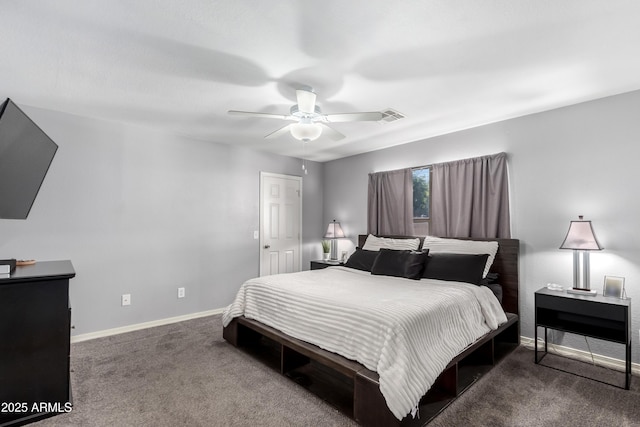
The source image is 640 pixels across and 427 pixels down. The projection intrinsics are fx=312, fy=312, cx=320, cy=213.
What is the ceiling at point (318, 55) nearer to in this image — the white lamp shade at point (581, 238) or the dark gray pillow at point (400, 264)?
the white lamp shade at point (581, 238)

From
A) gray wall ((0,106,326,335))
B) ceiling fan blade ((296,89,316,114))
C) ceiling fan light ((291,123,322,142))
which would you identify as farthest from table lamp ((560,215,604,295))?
gray wall ((0,106,326,335))

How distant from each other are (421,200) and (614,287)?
6.94 feet

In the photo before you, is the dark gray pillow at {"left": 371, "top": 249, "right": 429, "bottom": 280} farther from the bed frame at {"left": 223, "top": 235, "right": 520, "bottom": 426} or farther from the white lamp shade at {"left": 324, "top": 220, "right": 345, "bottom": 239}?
the white lamp shade at {"left": 324, "top": 220, "right": 345, "bottom": 239}

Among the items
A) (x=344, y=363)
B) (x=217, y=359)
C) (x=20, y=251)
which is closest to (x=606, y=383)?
(x=344, y=363)

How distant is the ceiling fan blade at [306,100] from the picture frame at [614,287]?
9.54ft

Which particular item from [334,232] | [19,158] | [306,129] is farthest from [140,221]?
[334,232]

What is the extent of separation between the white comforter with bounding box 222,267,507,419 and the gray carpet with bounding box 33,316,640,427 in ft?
1.21

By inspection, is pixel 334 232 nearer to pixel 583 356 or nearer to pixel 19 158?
pixel 583 356

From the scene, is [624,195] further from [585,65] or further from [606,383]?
[606,383]

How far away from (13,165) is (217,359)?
6.94ft

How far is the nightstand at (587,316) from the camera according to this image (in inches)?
94.2

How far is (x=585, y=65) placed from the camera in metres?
2.29

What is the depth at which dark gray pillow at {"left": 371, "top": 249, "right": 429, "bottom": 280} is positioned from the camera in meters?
3.31

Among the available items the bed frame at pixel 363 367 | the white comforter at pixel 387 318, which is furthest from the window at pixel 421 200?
the white comforter at pixel 387 318
